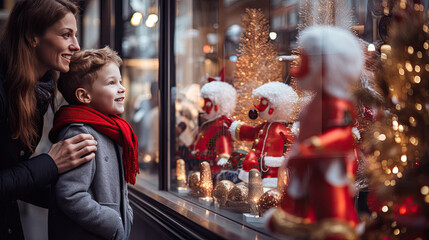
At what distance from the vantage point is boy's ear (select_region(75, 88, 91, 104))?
1657 millimetres

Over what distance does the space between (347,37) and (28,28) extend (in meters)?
1.19

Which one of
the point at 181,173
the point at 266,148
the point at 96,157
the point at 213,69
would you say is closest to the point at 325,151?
the point at 96,157

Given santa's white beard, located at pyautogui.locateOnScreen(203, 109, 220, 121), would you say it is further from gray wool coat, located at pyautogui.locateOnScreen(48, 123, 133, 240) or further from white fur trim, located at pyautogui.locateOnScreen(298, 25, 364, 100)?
white fur trim, located at pyautogui.locateOnScreen(298, 25, 364, 100)

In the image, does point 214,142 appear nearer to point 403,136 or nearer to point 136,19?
point 403,136

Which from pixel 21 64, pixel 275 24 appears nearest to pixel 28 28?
pixel 21 64

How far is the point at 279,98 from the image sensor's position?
2.05m

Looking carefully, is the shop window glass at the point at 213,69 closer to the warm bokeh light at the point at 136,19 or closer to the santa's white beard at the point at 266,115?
the santa's white beard at the point at 266,115

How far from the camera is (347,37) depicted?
3.14ft

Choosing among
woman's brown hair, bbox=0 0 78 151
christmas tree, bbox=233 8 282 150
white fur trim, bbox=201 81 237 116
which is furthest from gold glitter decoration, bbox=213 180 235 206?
woman's brown hair, bbox=0 0 78 151

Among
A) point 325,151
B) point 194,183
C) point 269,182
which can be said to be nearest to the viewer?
point 325,151

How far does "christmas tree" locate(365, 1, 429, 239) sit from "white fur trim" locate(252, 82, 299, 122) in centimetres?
74

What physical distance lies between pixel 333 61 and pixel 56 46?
3.68 feet

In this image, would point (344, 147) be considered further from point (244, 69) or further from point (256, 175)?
point (244, 69)

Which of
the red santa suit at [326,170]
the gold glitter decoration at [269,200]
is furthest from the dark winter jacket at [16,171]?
the red santa suit at [326,170]
